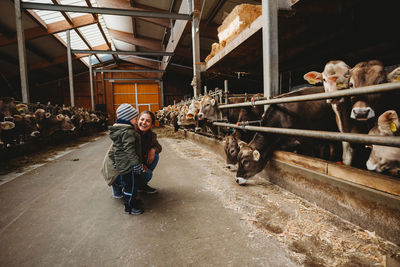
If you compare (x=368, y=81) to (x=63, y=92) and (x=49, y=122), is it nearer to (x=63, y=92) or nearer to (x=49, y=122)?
(x=49, y=122)

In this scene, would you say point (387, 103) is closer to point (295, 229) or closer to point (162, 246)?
point (295, 229)

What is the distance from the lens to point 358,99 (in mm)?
2242

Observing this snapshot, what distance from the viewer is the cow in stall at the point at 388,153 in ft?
6.38

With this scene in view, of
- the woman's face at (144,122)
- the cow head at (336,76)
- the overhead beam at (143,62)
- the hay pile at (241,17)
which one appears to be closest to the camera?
the cow head at (336,76)

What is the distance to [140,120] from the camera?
8.46 ft

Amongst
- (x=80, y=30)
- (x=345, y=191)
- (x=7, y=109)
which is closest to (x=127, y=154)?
(x=345, y=191)

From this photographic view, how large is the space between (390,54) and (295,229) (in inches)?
238

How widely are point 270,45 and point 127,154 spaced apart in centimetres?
257

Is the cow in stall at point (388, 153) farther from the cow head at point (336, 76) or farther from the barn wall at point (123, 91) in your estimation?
the barn wall at point (123, 91)

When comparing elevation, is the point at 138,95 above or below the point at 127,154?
above

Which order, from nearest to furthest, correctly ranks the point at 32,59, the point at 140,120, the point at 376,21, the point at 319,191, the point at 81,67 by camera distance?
the point at 319,191
the point at 140,120
the point at 376,21
the point at 32,59
the point at 81,67

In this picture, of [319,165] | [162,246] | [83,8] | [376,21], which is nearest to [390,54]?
[376,21]

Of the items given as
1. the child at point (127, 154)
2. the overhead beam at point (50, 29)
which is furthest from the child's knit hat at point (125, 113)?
the overhead beam at point (50, 29)

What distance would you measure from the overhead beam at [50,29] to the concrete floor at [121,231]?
11157 mm
